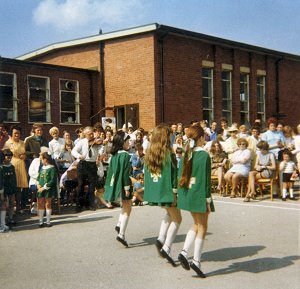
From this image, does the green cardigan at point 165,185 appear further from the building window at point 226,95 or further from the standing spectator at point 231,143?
the building window at point 226,95

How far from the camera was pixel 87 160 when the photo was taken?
439 inches

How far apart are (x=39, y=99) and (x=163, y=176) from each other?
48.5ft

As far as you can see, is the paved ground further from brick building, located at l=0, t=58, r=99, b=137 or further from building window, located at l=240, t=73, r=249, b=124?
building window, located at l=240, t=73, r=249, b=124

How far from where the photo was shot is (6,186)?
9273 mm

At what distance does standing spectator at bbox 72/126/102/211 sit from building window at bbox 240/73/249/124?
14712 millimetres

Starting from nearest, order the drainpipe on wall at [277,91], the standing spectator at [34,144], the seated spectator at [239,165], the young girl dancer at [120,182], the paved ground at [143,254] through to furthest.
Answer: the paved ground at [143,254] < the young girl dancer at [120,182] < the standing spectator at [34,144] < the seated spectator at [239,165] < the drainpipe on wall at [277,91]

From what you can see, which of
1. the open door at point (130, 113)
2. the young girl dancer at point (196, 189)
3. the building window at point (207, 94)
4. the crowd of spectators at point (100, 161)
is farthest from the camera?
the building window at point (207, 94)

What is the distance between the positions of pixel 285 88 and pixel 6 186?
2122 centimetres

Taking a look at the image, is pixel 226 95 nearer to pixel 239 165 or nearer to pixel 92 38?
pixel 92 38

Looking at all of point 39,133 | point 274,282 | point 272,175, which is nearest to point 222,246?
point 274,282

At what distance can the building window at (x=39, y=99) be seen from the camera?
1988 centimetres

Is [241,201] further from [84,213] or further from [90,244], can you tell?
[90,244]

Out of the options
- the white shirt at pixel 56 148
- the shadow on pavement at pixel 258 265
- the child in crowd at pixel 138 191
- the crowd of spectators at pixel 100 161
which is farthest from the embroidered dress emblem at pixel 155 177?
the white shirt at pixel 56 148

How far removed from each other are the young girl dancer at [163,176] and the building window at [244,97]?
1860 centimetres
